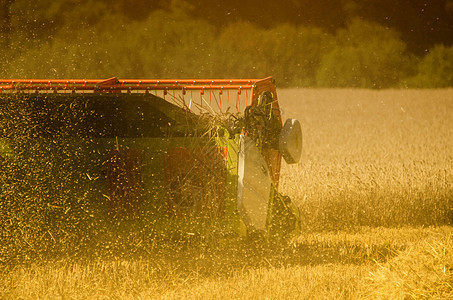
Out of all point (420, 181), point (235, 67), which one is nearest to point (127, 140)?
point (420, 181)

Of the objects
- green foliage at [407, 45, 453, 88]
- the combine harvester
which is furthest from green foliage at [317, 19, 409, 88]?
the combine harvester

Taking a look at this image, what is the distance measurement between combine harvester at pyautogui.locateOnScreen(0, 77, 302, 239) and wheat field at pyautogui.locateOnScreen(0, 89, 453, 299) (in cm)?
32

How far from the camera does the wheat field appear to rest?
393 centimetres

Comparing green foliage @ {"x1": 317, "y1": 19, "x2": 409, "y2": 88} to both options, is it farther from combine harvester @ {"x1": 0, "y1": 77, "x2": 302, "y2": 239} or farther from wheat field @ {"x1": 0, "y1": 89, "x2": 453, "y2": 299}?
combine harvester @ {"x1": 0, "y1": 77, "x2": 302, "y2": 239}

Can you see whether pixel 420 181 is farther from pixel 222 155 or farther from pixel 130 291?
pixel 130 291

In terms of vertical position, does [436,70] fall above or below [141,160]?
below

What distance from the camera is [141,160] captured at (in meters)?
5.09

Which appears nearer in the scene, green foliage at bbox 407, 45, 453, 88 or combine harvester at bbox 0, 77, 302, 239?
combine harvester at bbox 0, 77, 302, 239

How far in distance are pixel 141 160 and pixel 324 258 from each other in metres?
1.68

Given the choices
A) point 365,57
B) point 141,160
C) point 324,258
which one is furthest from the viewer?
point 365,57

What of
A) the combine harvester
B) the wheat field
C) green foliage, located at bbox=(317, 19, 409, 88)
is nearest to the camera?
the wheat field

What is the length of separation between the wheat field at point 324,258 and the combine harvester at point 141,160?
32cm

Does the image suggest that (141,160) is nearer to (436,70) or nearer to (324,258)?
(324,258)

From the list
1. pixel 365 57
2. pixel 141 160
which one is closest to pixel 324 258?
pixel 141 160
